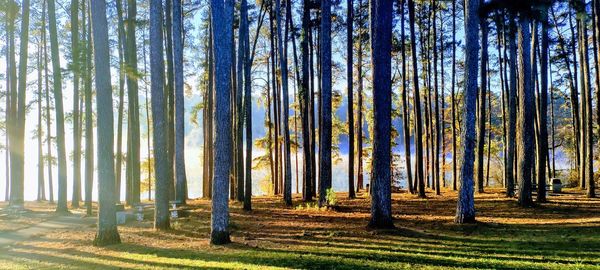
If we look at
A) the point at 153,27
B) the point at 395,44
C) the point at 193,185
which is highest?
the point at 395,44

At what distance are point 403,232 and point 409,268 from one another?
3792mm

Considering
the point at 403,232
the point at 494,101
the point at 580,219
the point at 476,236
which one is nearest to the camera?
the point at 476,236

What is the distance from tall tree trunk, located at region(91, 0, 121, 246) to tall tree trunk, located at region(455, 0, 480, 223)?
8930mm

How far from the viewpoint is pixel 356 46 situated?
24.8 m

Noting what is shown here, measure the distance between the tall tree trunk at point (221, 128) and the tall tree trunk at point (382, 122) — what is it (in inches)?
154

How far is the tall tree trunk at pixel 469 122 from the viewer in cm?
1115

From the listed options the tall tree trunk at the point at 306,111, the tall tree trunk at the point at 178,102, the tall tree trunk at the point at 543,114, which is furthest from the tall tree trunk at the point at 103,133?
the tall tree trunk at the point at 543,114

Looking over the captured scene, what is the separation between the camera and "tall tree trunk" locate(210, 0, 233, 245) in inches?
363

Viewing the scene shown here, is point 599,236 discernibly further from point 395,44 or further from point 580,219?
point 395,44

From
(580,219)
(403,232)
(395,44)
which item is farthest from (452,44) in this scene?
(403,232)

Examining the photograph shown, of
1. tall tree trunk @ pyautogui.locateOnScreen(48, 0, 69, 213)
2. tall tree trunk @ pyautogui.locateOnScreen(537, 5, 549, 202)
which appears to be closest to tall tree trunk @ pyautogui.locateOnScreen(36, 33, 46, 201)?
tall tree trunk @ pyautogui.locateOnScreen(48, 0, 69, 213)

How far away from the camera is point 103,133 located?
9.77 metres

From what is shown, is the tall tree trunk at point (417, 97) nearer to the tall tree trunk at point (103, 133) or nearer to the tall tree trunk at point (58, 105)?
the tall tree trunk at point (103, 133)

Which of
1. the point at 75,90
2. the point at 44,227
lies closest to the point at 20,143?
the point at 75,90
